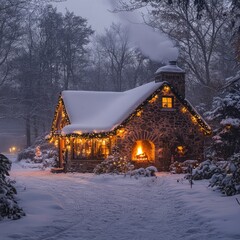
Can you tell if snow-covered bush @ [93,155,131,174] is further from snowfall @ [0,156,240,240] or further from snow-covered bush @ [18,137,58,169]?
snow-covered bush @ [18,137,58,169]

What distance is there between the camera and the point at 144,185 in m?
15.3

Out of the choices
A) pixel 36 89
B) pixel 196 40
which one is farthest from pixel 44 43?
pixel 196 40

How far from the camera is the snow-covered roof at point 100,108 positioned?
21.2m

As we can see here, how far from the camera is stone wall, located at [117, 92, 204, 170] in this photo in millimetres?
21125

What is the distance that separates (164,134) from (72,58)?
25.7m

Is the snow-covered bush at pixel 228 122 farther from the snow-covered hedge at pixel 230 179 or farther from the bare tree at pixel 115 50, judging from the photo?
the bare tree at pixel 115 50

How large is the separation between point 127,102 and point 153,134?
2559 millimetres

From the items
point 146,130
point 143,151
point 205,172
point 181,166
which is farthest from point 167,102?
point 205,172

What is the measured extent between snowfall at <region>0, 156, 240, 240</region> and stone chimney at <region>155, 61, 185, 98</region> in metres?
8.74

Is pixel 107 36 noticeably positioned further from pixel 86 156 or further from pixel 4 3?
pixel 86 156

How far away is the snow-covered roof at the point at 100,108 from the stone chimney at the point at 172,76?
0.60 metres

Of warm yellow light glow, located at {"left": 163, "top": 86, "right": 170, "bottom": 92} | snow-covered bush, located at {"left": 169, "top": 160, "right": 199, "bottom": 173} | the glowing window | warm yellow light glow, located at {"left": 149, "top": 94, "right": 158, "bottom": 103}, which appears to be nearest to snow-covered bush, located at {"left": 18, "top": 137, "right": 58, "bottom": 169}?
warm yellow light glow, located at {"left": 149, "top": 94, "right": 158, "bottom": 103}

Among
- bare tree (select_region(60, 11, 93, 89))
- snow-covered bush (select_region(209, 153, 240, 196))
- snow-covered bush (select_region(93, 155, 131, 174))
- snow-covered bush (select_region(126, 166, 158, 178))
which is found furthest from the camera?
bare tree (select_region(60, 11, 93, 89))

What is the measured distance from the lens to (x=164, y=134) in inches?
857
